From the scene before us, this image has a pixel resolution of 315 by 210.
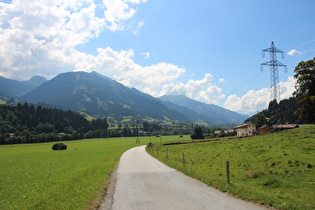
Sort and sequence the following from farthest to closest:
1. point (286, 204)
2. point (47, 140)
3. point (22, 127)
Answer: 1. point (22, 127)
2. point (47, 140)
3. point (286, 204)

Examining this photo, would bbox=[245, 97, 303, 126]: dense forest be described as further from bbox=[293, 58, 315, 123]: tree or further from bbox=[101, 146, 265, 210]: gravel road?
bbox=[101, 146, 265, 210]: gravel road

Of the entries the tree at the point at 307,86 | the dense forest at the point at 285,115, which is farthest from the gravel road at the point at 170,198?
the dense forest at the point at 285,115

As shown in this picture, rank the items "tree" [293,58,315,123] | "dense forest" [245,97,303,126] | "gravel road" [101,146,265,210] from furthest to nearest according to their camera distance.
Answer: "dense forest" [245,97,303,126] → "tree" [293,58,315,123] → "gravel road" [101,146,265,210]

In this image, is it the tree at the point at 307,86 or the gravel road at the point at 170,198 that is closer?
the gravel road at the point at 170,198

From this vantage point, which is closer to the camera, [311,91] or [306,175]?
[306,175]

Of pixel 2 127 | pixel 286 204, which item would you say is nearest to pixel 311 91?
pixel 286 204

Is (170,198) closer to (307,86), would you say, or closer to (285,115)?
(307,86)

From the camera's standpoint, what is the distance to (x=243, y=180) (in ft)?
54.1

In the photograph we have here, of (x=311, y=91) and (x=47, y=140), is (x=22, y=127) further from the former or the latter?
(x=311, y=91)

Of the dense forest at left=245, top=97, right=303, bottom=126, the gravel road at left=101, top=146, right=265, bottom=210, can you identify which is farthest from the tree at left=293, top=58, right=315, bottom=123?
the dense forest at left=245, top=97, right=303, bottom=126

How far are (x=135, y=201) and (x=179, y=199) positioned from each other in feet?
7.89

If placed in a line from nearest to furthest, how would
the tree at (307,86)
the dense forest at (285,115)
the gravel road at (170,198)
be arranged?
the gravel road at (170,198), the tree at (307,86), the dense forest at (285,115)

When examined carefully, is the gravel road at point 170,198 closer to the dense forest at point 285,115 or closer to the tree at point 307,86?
the tree at point 307,86

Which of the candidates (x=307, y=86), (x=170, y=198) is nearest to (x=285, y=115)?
(x=307, y=86)
